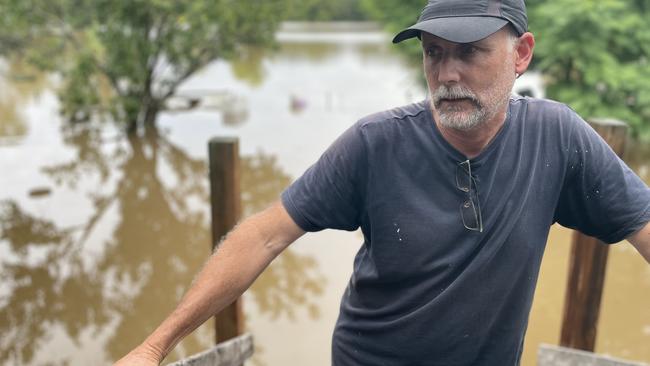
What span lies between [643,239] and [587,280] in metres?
1.58

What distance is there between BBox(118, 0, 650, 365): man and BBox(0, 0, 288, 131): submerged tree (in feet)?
31.7

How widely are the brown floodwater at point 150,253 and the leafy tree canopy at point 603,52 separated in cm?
117

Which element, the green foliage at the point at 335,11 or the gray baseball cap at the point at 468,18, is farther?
the green foliage at the point at 335,11

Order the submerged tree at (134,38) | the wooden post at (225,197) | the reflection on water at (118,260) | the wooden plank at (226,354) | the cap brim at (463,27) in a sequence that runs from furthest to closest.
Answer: the submerged tree at (134,38)
the reflection on water at (118,260)
the wooden post at (225,197)
the wooden plank at (226,354)
the cap brim at (463,27)

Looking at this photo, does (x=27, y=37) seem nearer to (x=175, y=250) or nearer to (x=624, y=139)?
(x=175, y=250)

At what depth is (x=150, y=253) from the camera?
6457mm

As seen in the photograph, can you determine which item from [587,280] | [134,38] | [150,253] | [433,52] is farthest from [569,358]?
[134,38]

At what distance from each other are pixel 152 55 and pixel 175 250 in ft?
19.8

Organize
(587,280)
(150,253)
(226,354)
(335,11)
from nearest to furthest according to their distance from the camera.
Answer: (226,354)
(587,280)
(150,253)
(335,11)

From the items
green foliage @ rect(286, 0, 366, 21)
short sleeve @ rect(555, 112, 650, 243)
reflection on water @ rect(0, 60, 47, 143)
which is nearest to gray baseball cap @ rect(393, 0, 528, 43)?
short sleeve @ rect(555, 112, 650, 243)

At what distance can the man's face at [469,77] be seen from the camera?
1.39 meters

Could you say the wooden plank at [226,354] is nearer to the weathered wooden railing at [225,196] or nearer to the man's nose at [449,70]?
the weathered wooden railing at [225,196]

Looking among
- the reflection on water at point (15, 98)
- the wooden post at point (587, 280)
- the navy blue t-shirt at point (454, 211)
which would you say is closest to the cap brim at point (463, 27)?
the navy blue t-shirt at point (454, 211)

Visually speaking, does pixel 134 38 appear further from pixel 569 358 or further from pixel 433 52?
pixel 433 52
